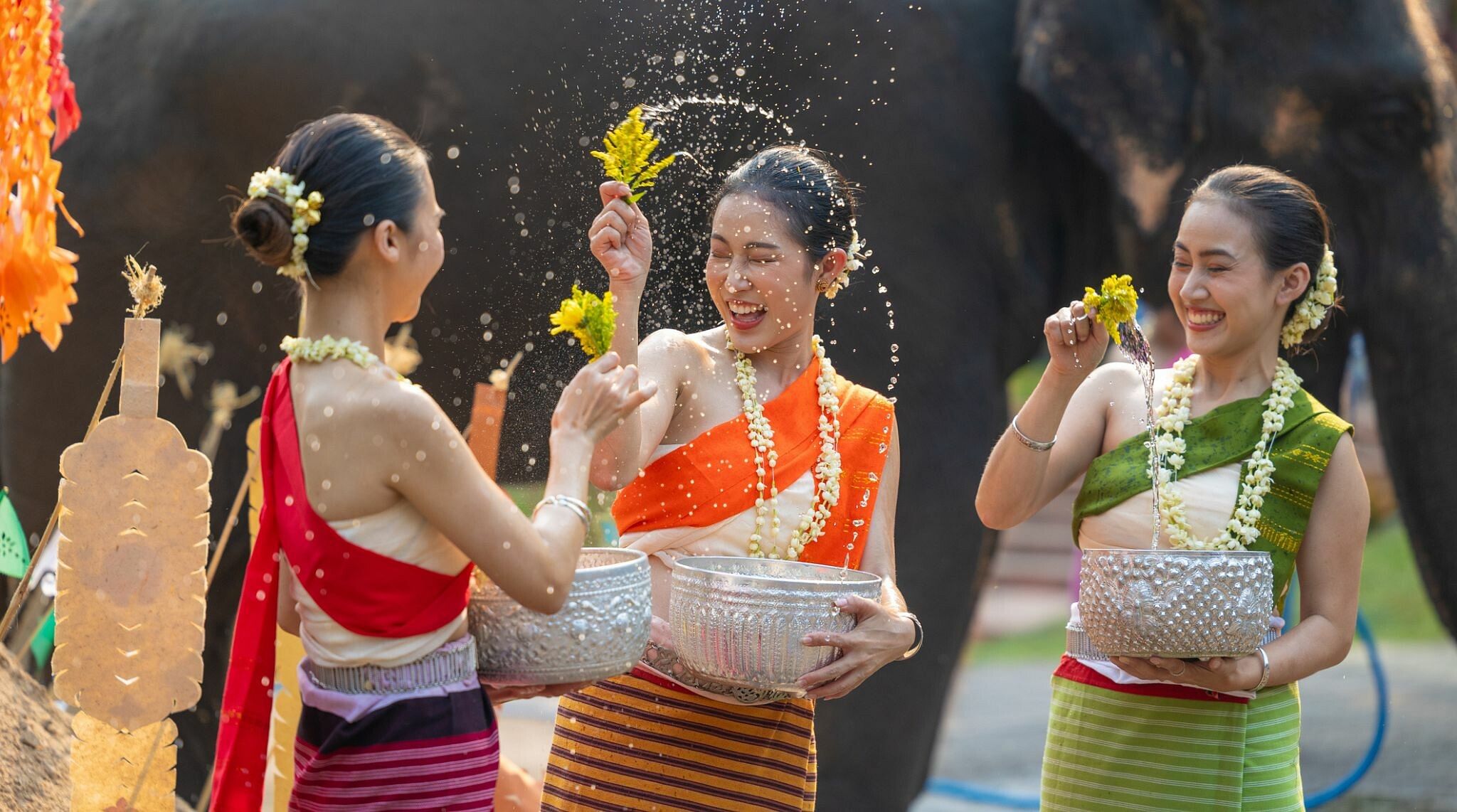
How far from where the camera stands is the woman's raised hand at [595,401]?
187 cm

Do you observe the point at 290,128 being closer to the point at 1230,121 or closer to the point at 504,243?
the point at 504,243

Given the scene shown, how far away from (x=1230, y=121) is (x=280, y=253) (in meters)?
2.50

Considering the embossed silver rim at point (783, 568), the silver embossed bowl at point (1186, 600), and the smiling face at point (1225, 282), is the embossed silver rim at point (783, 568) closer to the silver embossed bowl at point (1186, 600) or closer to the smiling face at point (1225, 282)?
the silver embossed bowl at point (1186, 600)

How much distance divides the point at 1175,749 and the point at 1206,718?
0.06 m

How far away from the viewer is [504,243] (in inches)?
139

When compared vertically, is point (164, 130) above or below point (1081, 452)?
above

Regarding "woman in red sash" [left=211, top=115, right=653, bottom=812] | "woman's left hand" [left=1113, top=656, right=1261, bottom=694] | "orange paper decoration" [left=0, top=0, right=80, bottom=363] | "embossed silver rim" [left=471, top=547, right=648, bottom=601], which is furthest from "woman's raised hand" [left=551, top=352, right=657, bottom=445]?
"orange paper decoration" [left=0, top=0, right=80, bottom=363]

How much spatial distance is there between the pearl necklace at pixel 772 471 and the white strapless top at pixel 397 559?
0.56 m

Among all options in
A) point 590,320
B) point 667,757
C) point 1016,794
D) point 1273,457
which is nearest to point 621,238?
point 590,320

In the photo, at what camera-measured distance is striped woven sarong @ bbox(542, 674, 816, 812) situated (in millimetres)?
2262

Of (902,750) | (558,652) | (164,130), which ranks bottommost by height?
(902,750)

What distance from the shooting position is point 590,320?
76.5 inches

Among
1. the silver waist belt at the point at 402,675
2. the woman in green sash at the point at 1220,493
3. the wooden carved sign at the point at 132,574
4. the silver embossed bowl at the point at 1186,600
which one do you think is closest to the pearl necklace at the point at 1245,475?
the woman in green sash at the point at 1220,493

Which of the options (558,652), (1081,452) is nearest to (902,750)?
(1081,452)
